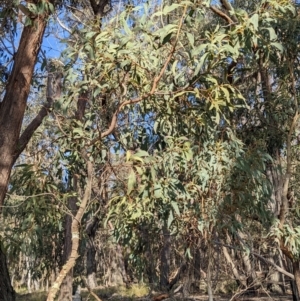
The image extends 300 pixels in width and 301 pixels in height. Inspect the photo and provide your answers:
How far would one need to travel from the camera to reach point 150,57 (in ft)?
11.2

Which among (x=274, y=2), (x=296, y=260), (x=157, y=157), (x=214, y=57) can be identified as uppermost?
(x=274, y=2)

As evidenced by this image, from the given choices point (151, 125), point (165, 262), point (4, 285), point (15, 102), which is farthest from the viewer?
point (165, 262)

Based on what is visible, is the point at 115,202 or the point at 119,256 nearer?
the point at 115,202

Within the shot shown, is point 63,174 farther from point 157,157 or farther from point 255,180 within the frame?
point 255,180

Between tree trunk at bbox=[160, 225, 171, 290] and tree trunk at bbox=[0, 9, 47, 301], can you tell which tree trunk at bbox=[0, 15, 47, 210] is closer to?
tree trunk at bbox=[0, 9, 47, 301]

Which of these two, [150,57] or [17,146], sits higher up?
[150,57]

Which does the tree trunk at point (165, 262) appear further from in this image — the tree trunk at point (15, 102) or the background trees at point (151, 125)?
the tree trunk at point (15, 102)

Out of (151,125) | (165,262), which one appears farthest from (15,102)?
(165,262)

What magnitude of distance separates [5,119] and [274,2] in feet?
7.01

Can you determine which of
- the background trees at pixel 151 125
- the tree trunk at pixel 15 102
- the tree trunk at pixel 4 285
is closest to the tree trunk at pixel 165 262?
the background trees at pixel 151 125

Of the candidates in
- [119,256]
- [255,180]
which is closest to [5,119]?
[255,180]

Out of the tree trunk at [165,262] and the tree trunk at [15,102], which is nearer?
the tree trunk at [15,102]

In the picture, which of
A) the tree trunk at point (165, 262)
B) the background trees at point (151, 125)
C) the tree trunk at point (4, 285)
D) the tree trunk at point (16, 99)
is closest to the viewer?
the background trees at point (151, 125)

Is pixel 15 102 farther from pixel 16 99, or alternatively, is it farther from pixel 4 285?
pixel 4 285
